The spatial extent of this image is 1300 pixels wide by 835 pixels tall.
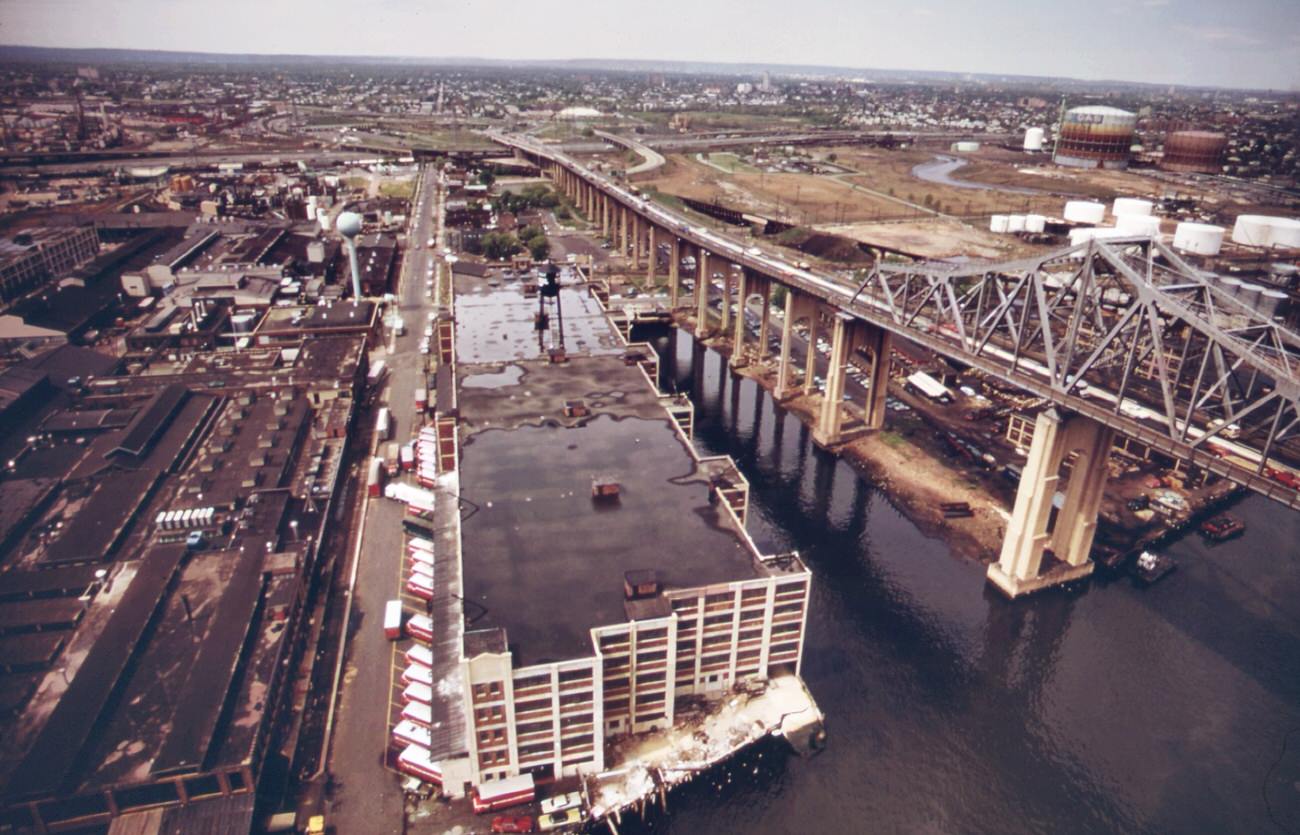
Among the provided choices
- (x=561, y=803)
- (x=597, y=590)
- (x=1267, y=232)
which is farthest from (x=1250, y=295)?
(x=561, y=803)

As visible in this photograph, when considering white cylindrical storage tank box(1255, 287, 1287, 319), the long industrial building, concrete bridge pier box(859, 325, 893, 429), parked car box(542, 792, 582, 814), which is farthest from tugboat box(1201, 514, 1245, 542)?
parked car box(542, 792, 582, 814)

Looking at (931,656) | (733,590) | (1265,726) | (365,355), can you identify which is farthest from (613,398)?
(1265,726)

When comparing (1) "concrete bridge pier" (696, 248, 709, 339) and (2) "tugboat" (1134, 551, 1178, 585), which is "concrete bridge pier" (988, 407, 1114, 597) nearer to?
(2) "tugboat" (1134, 551, 1178, 585)

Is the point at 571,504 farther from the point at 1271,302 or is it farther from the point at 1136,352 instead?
the point at 1271,302

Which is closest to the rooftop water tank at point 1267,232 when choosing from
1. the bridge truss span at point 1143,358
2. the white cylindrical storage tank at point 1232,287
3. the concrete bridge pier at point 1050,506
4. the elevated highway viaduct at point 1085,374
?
the white cylindrical storage tank at point 1232,287

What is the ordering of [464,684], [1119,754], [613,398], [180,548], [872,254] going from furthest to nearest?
[872,254] → [613,398] → [180,548] → [1119,754] → [464,684]

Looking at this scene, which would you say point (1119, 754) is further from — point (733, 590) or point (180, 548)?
point (180, 548)
